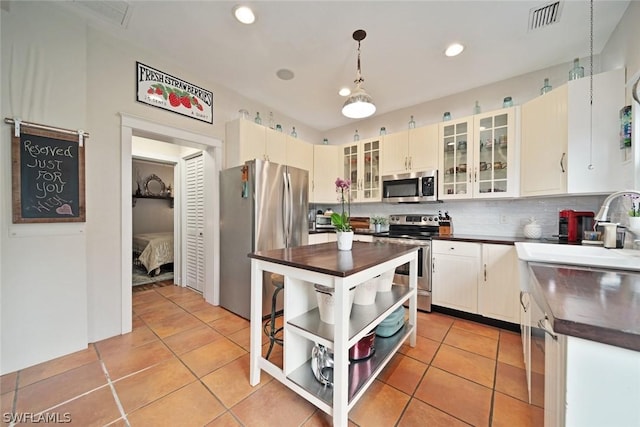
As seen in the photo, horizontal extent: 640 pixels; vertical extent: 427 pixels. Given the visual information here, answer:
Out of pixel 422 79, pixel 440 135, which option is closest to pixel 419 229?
pixel 440 135

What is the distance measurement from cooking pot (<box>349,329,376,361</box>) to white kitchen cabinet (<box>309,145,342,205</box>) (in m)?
2.72

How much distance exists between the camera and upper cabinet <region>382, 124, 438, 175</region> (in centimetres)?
309

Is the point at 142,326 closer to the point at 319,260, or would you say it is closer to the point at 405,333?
the point at 319,260

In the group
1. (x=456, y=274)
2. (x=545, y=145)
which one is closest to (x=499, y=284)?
(x=456, y=274)

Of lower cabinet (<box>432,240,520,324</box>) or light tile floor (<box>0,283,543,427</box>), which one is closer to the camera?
light tile floor (<box>0,283,543,427</box>)

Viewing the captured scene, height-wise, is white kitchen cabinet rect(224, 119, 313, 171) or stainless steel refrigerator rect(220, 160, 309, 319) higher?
white kitchen cabinet rect(224, 119, 313, 171)

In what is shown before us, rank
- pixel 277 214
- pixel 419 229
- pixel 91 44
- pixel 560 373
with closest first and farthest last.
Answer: pixel 560 373 → pixel 91 44 → pixel 277 214 → pixel 419 229

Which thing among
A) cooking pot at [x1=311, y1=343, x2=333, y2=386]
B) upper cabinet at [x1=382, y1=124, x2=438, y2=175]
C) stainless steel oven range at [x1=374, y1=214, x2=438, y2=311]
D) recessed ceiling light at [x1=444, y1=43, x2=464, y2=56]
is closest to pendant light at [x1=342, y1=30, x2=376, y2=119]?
recessed ceiling light at [x1=444, y1=43, x2=464, y2=56]

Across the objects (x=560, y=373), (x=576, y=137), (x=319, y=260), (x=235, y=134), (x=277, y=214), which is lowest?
(x=560, y=373)

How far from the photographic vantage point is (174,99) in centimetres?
261

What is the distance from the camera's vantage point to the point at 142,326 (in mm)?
2430

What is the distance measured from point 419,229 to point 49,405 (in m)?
3.71

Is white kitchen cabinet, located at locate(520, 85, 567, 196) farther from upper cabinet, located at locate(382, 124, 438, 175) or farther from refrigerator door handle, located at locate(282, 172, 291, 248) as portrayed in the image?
refrigerator door handle, located at locate(282, 172, 291, 248)

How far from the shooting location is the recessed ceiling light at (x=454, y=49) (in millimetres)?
2241
